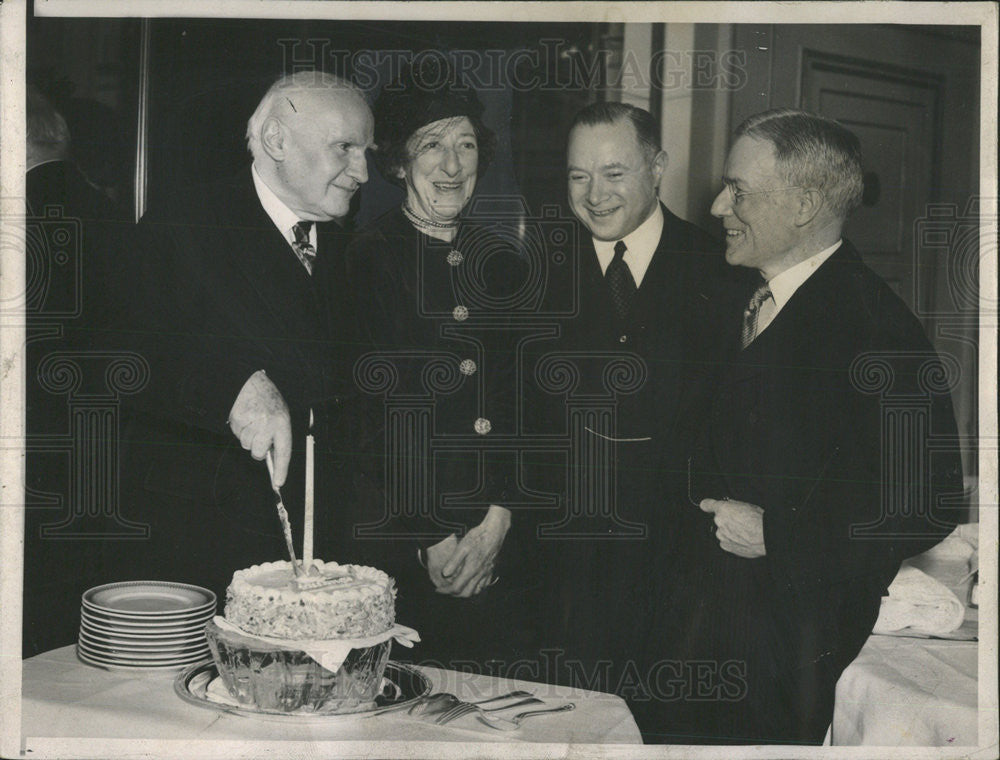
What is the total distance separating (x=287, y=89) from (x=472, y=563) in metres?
0.70

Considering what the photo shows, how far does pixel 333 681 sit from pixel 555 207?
69cm

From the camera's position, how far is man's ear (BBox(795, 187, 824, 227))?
149 centimetres

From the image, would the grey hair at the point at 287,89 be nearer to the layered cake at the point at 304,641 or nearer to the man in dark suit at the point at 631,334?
the man in dark suit at the point at 631,334

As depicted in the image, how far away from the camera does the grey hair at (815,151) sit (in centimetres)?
149

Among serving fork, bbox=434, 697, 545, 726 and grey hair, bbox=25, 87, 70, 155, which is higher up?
grey hair, bbox=25, 87, 70, 155

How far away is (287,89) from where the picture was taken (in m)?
1.48

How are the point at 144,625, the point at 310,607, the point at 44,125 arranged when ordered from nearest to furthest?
the point at 310,607 < the point at 144,625 < the point at 44,125

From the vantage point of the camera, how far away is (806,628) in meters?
1.50

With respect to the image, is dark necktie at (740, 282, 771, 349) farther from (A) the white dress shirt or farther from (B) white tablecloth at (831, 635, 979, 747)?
(B) white tablecloth at (831, 635, 979, 747)

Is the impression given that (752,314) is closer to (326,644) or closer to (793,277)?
(793,277)

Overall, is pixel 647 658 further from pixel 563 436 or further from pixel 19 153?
pixel 19 153

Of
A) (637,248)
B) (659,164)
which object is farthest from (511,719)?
(659,164)

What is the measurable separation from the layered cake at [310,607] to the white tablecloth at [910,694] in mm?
665
